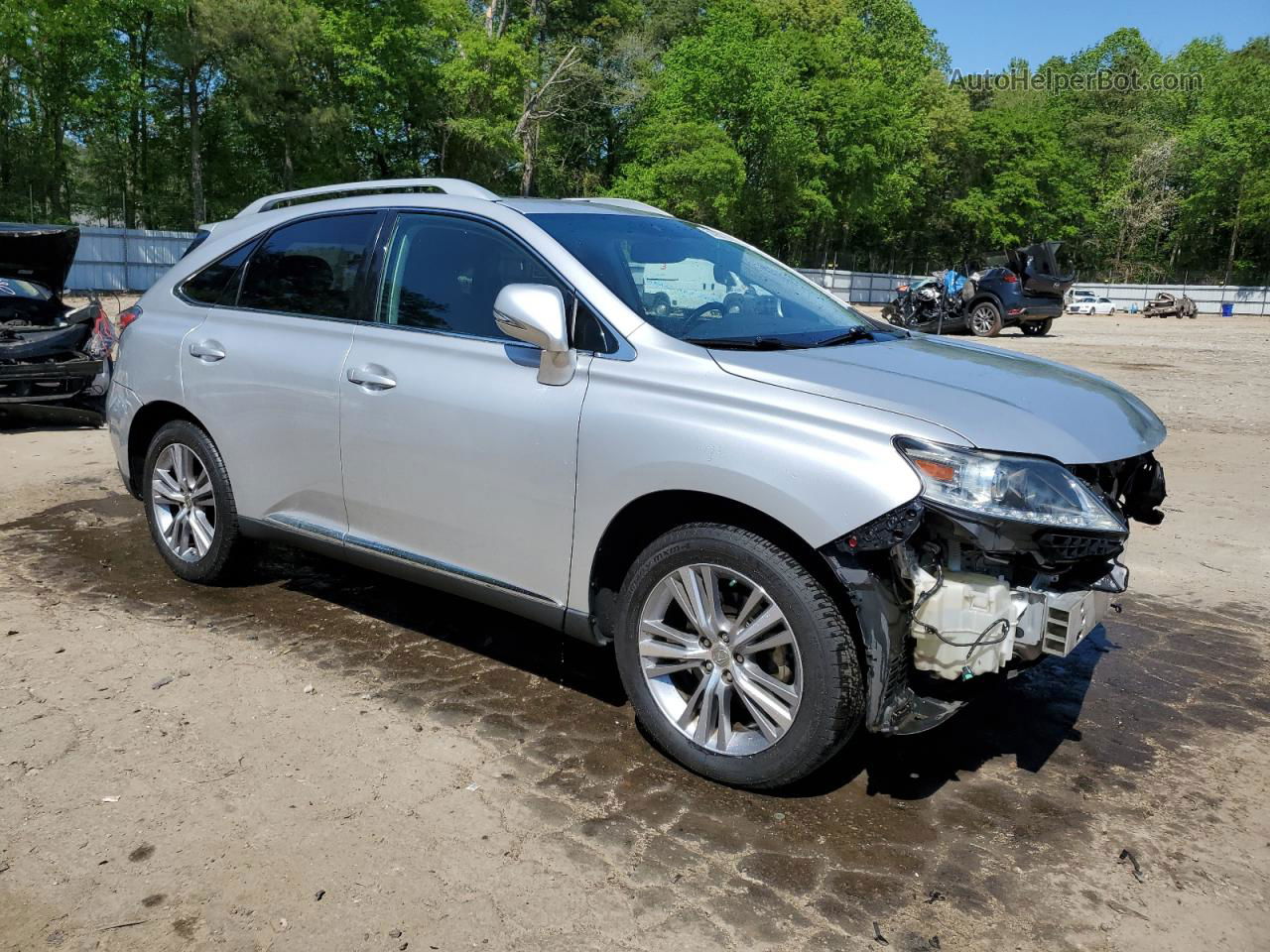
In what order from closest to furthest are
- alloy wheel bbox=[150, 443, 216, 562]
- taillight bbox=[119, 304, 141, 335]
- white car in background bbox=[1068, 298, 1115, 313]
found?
1. alloy wheel bbox=[150, 443, 216, 562]
2. taillight bbox=[119, 304, 141, 335]
3. white car in background bbox=[1068, 298, 1115, 313]

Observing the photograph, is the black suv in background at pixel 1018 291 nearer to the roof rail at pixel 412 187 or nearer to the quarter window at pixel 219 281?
the roof rail at pixel 412 187

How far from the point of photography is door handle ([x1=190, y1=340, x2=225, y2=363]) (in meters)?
4.72

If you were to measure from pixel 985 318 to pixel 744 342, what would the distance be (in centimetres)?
2234

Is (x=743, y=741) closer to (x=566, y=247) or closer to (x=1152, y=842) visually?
(x=1152, y=842)

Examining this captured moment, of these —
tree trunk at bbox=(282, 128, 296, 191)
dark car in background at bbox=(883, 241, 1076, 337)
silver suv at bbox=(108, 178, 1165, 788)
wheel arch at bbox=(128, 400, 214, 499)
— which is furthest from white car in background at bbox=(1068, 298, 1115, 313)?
wheel arch at bbox=(128, 400, 214, 499)

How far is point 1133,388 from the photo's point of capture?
47.6 ft

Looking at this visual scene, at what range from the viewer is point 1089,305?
52719mm

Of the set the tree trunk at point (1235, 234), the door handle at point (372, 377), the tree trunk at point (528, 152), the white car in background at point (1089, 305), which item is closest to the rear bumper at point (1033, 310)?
the door handle at point (372, 377)

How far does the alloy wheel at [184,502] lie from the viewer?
16.4 feet

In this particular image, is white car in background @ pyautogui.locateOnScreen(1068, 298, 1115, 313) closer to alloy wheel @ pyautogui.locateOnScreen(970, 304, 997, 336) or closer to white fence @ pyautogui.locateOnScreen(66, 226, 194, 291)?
alloy wheel @ pyautogui.locateOnScreen(970, 304, 997, 336)

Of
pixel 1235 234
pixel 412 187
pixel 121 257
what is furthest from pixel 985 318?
pixel 1235 234

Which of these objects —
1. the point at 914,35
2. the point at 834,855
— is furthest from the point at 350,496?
the point at 914,35

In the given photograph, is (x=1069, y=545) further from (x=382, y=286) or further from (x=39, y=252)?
(x=39, y=252)

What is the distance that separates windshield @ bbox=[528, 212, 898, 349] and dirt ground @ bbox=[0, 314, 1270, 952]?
1.53m
